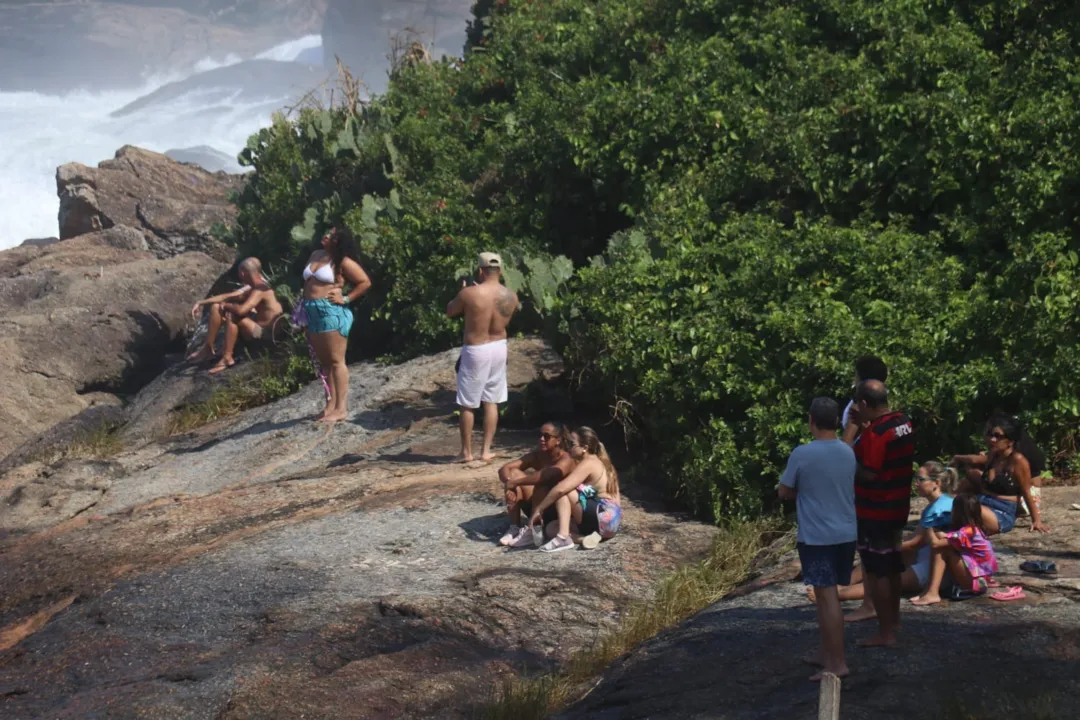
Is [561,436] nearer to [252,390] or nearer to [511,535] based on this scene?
[511,535]

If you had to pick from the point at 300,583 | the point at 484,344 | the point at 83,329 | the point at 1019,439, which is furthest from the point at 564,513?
the point at 83,329

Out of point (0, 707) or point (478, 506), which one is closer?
point (0, 707)

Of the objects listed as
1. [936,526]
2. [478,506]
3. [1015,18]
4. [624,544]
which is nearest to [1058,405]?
[936,526]

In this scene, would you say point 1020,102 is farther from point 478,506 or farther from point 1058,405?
point 478,506

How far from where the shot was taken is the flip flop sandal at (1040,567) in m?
6.95

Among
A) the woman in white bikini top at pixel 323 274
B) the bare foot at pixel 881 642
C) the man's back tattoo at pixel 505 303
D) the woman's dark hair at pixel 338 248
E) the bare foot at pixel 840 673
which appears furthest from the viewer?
the woman's dark hair at pixel 338 248

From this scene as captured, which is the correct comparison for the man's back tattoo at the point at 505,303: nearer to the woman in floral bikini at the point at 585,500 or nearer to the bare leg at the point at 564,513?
the woman in floral bikini at the point at 585,500

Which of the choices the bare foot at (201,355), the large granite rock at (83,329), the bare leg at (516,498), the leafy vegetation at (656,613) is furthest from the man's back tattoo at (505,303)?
the large granite rock at (83,329)

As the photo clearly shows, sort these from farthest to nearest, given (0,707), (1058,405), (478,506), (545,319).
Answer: (545,319)
(478,506)
(1058,405)
(0,707)

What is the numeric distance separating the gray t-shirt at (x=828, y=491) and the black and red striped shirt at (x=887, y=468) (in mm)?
185

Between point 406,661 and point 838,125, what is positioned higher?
point 838,125

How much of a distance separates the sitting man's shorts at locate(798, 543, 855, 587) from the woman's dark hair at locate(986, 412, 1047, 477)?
1812 millimetres

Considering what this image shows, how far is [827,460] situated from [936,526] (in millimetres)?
1484

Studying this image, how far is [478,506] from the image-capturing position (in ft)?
31.2
